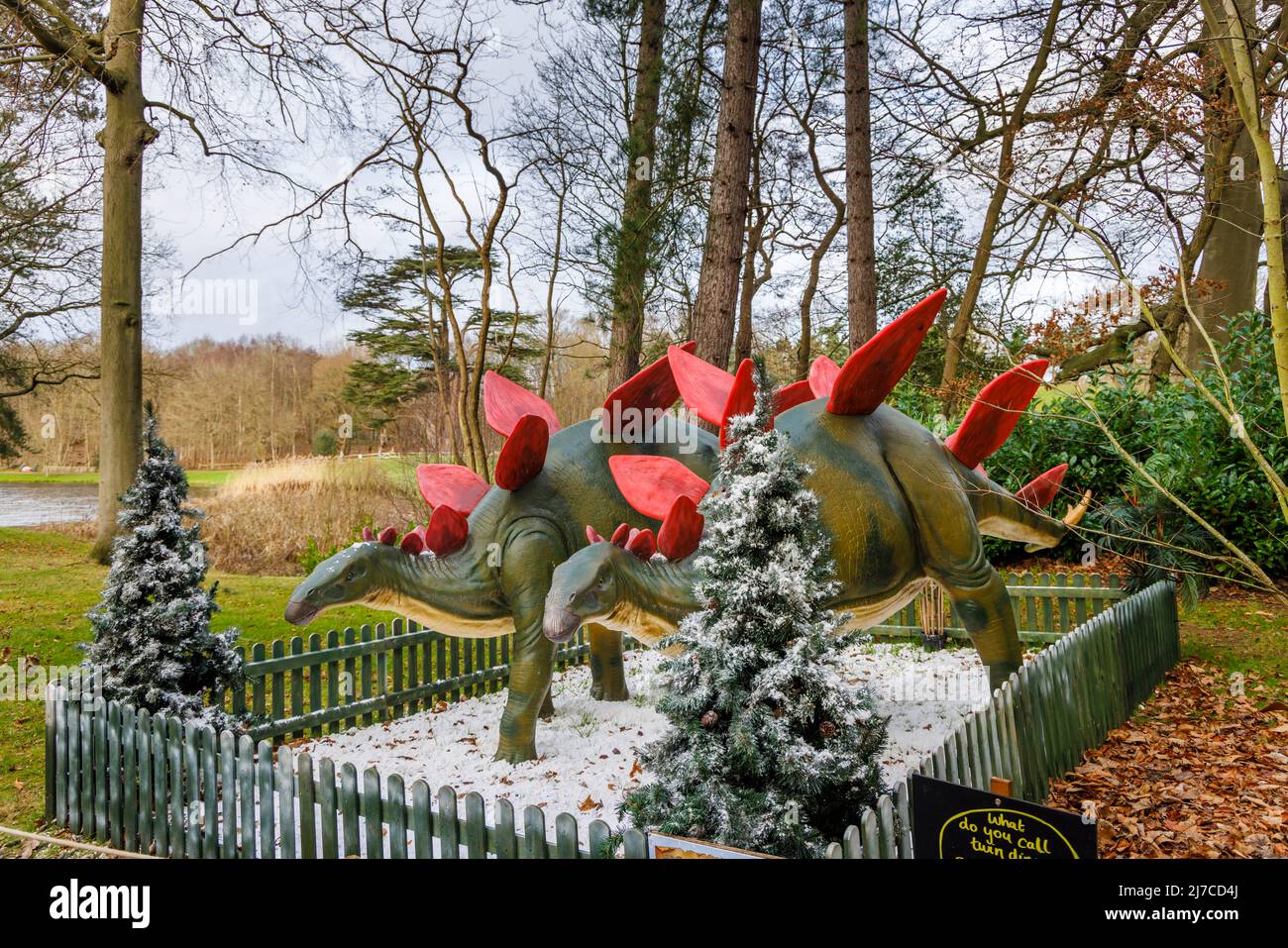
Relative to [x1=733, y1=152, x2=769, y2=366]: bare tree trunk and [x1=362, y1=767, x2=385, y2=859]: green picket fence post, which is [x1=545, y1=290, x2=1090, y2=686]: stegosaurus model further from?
[x1=733, y1=152, x2=769, y2=366]: bare tree trunk

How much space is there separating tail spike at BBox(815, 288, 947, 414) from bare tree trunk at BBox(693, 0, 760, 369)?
355 cm

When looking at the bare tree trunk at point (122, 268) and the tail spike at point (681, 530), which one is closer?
the tail spike at point (681, 530)

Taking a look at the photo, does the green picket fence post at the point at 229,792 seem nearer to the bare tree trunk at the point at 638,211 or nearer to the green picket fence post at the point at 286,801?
the green picket fence post at the point at 286,801

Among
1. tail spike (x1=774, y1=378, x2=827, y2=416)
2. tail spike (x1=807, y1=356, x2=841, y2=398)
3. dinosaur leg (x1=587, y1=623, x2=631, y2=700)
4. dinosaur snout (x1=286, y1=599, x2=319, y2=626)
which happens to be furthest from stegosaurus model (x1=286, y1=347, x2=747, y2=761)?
dinosaur leg (x1=587, y1=623, x2=631, y2=700)

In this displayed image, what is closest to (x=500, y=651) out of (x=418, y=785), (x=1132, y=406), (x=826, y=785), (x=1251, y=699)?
(x=418, y=785)

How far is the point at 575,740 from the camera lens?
5.47 meters

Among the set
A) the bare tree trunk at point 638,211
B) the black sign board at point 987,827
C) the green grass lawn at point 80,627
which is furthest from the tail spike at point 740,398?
the bare tree trunk at point 638,211

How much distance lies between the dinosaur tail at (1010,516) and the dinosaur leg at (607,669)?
9.84ft

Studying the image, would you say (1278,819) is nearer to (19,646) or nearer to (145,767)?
(145,767)

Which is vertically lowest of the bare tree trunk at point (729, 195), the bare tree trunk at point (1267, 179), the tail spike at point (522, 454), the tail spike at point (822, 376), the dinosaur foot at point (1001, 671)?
the dinosaur foot at point (1001, 671)

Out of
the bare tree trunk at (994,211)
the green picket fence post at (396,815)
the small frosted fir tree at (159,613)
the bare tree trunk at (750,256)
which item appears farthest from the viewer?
the bare tree trunk at (750,256)

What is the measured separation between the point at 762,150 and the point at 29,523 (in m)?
16.3

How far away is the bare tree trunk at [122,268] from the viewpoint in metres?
9.91

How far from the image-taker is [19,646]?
757 cm
